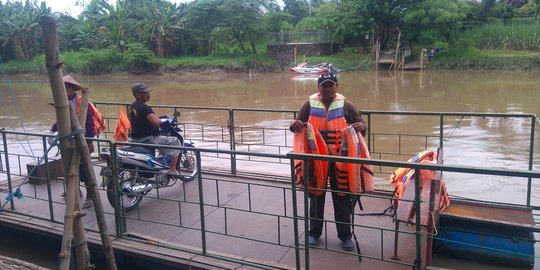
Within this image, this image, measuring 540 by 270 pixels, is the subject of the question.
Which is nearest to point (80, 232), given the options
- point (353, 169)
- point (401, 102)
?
point (353, 169)

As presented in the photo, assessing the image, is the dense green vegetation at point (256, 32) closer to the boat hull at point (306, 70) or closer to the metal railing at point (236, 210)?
the boat hull at point (306, 70)

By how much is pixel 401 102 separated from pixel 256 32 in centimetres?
1931

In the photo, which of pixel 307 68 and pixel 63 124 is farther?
pixel 307 68

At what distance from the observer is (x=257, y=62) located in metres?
33.8

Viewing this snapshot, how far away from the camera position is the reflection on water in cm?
873

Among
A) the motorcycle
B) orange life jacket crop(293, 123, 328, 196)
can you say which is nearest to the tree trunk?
the motorcycle

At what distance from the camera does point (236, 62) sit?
34.1 meters

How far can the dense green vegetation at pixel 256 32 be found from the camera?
100ft

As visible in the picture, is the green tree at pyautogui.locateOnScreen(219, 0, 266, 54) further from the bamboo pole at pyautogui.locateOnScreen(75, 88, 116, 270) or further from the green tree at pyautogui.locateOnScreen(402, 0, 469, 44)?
the bamboo pole at pyautogui.locateOnScreen(75, 88, 116, 270)

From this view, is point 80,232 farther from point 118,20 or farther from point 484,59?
point 118,20

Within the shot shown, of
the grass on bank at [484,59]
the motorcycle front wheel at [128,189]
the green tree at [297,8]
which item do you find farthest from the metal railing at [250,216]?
the green tree at [297,8]

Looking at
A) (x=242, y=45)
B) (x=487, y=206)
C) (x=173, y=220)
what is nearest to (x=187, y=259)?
(x=173, y=220)

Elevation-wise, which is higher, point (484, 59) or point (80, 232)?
point (484, 59)

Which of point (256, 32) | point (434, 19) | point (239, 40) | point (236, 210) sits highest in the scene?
point (434, 19)
